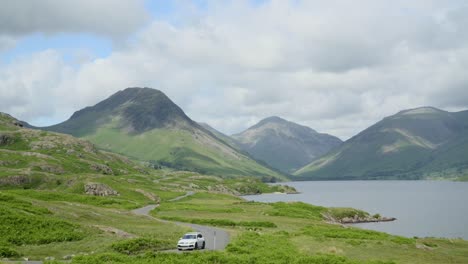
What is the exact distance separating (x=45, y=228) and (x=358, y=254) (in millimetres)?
47004

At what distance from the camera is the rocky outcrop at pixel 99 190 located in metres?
168

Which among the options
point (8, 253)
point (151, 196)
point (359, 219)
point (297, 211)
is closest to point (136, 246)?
point (8, 253)

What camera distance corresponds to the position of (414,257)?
6122cm

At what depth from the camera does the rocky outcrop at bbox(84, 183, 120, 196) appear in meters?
168

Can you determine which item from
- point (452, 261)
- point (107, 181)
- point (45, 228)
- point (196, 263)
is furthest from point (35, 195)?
point (452, 261)

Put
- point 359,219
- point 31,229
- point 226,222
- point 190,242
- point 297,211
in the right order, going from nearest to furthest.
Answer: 1. point 190,242
2. point 31,229
3. point 226,222
4. point 297,211
5. point 359,219

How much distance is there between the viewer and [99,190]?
17188 centimetres

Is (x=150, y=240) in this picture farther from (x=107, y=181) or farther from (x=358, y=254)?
(x=107, y=181)

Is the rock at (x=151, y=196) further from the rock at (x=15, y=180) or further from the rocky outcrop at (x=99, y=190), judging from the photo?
the rock at (x=15, y=180)

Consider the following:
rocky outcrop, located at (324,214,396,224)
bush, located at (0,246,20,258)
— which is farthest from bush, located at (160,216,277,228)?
bush, located at (0,246,20,258)

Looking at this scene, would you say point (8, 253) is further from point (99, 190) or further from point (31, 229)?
point (99, 190)

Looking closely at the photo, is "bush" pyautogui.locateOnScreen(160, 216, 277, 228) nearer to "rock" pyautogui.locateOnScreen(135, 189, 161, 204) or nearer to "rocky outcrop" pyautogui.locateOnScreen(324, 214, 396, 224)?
"rocky outcrop" pyautogui.locateOnScreen(324, 214, 396, 224)

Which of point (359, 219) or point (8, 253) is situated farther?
point (359, 219)

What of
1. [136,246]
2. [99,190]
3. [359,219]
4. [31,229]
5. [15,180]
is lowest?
[359,219]
